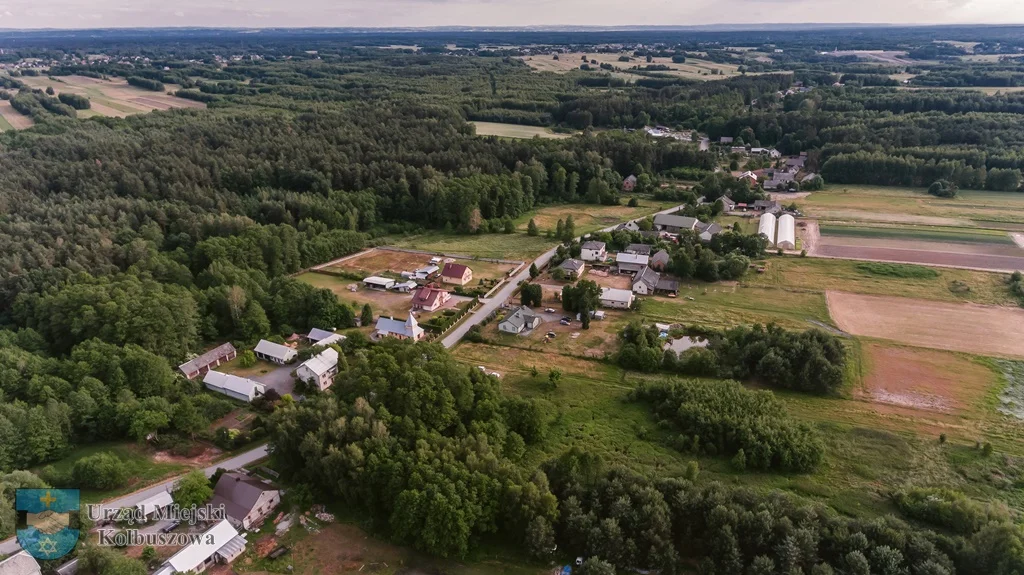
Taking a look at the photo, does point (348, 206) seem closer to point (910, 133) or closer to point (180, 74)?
point (910, 133)

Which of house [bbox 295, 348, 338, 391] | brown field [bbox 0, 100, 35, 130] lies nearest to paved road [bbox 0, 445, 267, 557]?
house [bbox 295, 348, 338, 391]

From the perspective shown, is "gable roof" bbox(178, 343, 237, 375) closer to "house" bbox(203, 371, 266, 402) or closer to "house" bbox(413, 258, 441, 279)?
"house" bbox(203, 371, 266, 402)

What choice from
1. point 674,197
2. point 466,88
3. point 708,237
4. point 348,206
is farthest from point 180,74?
point 708,237

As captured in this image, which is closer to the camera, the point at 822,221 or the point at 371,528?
the point at 371,528

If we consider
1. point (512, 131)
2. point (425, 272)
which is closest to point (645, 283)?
point (425, 272)

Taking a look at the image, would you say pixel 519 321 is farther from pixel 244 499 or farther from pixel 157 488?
pixel 157 488
